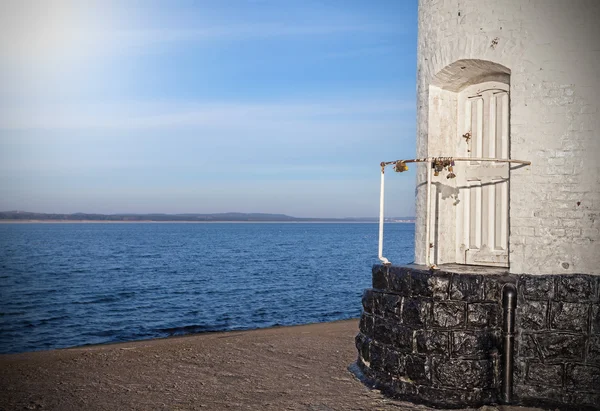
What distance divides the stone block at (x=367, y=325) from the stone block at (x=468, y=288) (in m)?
1.33

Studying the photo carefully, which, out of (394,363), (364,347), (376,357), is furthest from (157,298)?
(394,363)

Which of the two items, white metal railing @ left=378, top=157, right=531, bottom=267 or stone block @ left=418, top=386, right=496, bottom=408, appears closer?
stone block @ left=418, top=386, right=496, bottom=408

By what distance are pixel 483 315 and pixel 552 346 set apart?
0.78m

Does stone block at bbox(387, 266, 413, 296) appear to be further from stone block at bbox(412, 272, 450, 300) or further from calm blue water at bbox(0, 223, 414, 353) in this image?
calm blue water at bbox(0, 223, 414, 353)

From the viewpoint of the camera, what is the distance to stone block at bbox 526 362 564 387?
6.38 metres

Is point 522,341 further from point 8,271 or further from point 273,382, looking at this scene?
point 8,271

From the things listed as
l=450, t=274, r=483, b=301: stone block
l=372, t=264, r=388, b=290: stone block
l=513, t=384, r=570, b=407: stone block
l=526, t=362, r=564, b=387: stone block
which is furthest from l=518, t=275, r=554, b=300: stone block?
l=372, t=264, r=388, b=290: stone block

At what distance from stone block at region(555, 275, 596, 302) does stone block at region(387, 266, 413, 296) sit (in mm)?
1635

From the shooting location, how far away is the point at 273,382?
7992mm

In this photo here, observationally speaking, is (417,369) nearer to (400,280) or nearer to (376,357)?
(376,357)

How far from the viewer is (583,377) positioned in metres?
6.30

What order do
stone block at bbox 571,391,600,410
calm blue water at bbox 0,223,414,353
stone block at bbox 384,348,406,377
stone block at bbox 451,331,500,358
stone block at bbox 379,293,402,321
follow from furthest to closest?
1. calm blue water at bbox 0,223,414,353
2. stone block at bbox 379,293,402,321
3. stone block at bbox 384,348,406,377
4. stone block at bbox 451,331,500,358
5. stone block at bbox 571,391,600,410

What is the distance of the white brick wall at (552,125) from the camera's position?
6.51 meters

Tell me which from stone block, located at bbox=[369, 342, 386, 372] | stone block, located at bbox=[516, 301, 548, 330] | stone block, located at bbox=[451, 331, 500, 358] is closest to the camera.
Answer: stone block, located at bbox=[516, 301, 548, 330]
